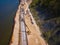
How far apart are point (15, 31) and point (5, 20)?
13.0ft

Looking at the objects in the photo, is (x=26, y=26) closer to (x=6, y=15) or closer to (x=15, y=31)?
(x=15, y=31)

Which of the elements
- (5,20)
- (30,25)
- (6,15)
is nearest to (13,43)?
(30,25)

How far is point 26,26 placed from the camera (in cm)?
1144

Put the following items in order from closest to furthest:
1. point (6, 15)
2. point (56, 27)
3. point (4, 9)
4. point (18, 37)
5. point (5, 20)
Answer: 1. point (56, 27)
2. point (18, 37)
3. point (5, 20)
4. point (6, 15)
5. point (4, 9)

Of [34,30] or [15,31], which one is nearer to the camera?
[34,30]

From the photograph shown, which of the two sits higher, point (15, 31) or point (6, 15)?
point (6, 15)

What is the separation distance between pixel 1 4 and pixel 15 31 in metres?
8.05

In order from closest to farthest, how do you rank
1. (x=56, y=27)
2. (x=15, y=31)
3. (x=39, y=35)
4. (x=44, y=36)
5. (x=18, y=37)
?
1. (x=56, y=27)
2. (x=44, y=36)
3. (x=39, y=35)
4. (x=18, y=37)
5. (x=15, y=31)

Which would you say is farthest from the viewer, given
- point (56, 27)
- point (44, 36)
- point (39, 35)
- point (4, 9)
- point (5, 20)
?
point (4, 9)

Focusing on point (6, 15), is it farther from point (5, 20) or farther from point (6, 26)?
point (6, 26)

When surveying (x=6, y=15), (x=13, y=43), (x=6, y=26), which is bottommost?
(x=13, y=43)

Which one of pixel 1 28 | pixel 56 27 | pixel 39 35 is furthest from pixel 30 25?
pixel 56 27

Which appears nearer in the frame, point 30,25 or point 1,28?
point 30,25

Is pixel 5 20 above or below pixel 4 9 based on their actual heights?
below
